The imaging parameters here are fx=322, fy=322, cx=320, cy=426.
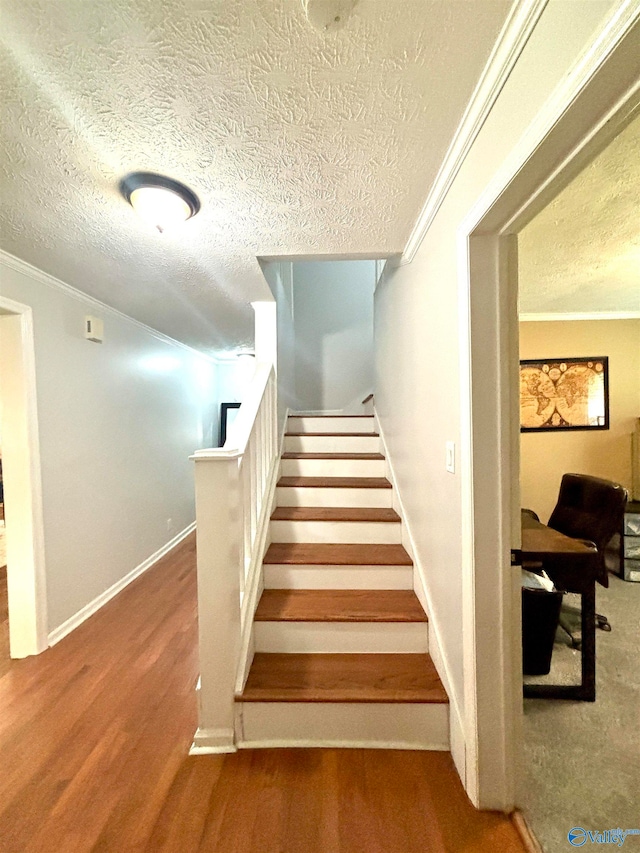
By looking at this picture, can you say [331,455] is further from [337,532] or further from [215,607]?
[215,607]

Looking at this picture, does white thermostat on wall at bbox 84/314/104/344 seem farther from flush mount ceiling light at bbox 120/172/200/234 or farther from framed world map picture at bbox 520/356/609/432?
framed world map picture at bbox 520/356/609/432

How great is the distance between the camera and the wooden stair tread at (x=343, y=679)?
49.3 inches

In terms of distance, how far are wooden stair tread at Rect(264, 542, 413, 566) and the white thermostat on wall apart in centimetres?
194

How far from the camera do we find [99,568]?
234 centimetres

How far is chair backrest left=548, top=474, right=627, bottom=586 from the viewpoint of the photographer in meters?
2.01

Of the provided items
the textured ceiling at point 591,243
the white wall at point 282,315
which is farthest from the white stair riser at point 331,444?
the textured ceiling at point 591,243

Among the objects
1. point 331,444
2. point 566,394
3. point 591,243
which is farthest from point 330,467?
point 566,394

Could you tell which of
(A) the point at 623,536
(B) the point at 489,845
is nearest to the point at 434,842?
(B) the point at 489,845

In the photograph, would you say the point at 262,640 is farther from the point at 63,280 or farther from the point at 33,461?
the point at 63,280

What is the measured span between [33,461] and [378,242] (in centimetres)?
229

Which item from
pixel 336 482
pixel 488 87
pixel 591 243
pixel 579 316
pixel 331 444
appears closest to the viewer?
pixel 488 87

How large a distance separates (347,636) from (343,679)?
167 mm

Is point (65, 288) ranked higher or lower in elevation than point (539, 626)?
higher

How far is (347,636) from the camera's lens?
147cm
